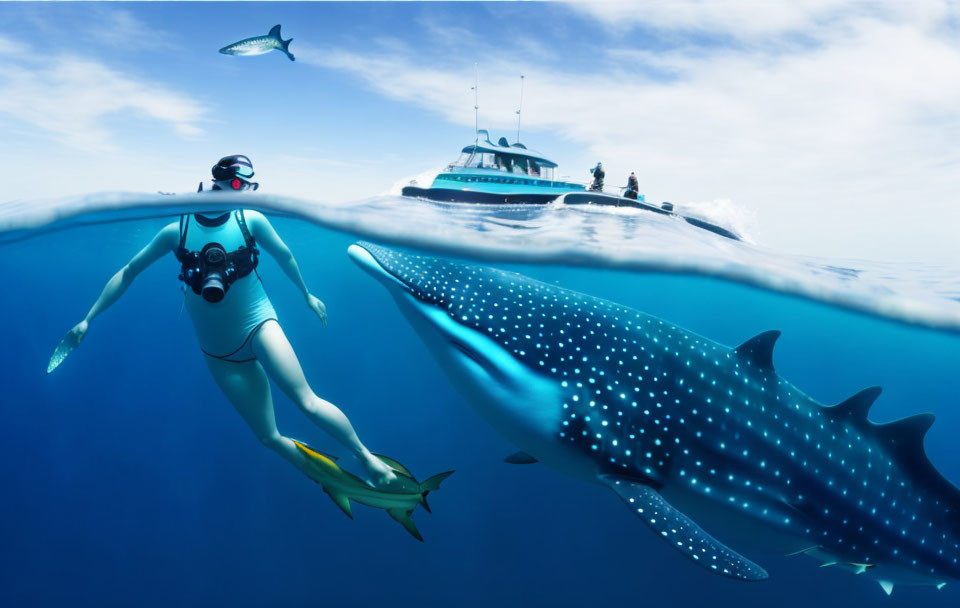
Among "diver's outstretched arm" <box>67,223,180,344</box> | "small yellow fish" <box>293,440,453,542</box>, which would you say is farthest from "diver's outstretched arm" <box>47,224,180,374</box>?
"small yellow fish" <box>293,440,453,542</box>

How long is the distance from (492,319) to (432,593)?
6.72 meters

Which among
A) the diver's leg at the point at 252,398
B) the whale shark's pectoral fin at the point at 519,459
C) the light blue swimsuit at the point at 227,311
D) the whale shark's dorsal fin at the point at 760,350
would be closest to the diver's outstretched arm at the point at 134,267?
the light blue swimsuit at the point at 227,311

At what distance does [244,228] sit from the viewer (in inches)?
Result: 179

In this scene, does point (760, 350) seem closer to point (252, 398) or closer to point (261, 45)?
point (252, 398)

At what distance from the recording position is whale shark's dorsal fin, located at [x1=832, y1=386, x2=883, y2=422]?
4.11 metres

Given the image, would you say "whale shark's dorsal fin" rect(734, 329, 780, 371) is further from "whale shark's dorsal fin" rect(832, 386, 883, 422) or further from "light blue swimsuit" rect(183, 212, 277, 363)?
"light blue swimsuit" rect(183, 212, 277, 363)

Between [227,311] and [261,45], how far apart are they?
4.95m

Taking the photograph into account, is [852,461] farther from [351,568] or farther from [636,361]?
[351,568]

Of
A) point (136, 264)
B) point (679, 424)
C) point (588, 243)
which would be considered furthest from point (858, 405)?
point (136, 264)

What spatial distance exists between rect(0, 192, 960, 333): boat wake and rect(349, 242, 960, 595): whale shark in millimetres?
5499

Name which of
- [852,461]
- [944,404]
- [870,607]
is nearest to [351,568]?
[852,461]

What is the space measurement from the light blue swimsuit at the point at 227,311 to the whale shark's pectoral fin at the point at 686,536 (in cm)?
343

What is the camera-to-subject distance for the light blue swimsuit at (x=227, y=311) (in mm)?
4340

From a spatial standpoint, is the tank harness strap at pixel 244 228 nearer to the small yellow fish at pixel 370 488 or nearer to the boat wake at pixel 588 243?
the small yellow fish at pixel 370 488
